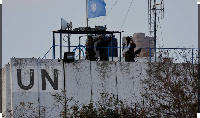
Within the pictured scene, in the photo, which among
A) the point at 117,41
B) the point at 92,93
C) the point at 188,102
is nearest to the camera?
the point at 188,102

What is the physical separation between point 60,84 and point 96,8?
221 inches

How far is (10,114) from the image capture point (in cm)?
2331

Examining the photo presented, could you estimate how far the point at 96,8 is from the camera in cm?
2814

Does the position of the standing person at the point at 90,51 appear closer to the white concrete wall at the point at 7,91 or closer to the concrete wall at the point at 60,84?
the concrete wall at the point at 60,84

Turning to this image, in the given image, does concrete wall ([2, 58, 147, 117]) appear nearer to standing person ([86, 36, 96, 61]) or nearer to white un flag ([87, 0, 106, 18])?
standing person ([86, 36, 96, 61])

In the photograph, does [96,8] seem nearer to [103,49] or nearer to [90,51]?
[103,49]

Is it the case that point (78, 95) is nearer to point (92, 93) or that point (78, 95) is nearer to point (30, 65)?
point (92, 93)

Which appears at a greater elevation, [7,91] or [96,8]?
[96,8]

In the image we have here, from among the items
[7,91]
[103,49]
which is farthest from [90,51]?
[7,91]

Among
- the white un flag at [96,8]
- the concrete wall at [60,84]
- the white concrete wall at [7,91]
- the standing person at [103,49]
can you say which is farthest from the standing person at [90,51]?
the white concrete wall at [7,91]

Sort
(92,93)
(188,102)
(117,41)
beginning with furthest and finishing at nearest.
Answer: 1. (117,41)
2. (92,93)
3. (188,102)

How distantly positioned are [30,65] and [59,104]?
2.08m

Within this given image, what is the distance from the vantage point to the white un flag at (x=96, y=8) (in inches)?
1097

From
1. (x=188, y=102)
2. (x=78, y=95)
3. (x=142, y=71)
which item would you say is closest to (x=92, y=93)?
(x=78, y=95)
